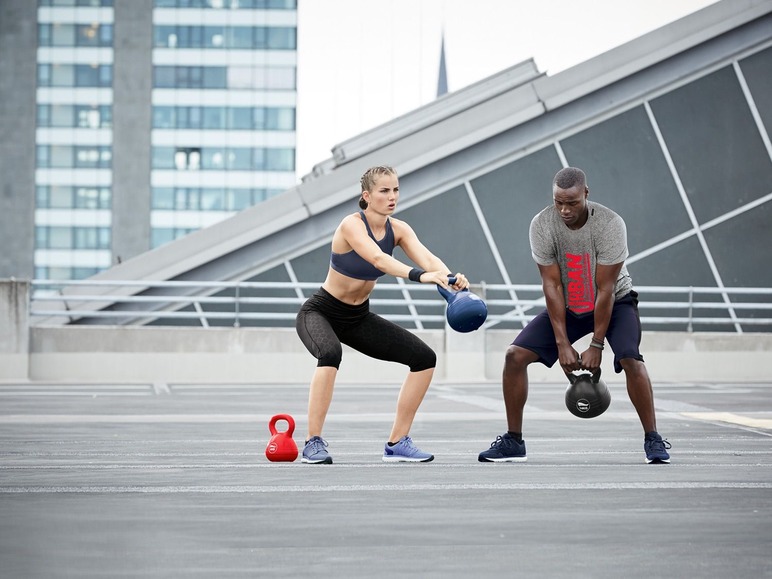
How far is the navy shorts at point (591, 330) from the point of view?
8055mm

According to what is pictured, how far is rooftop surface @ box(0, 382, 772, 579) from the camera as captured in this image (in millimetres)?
4820

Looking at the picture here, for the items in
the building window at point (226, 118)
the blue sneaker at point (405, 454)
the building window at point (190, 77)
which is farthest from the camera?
the building window at point (190, 77)

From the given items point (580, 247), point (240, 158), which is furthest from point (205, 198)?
point (580, 247)

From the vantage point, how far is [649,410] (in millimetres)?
8188

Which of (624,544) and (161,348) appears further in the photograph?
(161,348)

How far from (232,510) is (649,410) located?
3.12 meters

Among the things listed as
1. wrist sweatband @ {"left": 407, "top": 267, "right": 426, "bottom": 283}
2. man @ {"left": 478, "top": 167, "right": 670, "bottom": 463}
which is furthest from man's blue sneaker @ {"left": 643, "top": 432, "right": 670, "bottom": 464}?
wrist sweatband @ {"left": 407, "top": 267, "right": 426, "bottom": 283}

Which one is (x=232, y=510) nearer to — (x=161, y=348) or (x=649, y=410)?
(x=649, y=410)

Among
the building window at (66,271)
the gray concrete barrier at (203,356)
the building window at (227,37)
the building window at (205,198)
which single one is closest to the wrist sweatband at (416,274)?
the gray concrete barrier at (203,356)

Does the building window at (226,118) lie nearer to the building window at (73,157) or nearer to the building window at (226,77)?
the building window at (226,77)

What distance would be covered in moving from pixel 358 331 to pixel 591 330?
1.42 m

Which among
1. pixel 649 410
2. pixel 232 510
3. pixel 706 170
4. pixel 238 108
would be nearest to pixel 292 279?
pixel 706 170

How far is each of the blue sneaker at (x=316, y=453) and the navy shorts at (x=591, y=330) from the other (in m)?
1.33

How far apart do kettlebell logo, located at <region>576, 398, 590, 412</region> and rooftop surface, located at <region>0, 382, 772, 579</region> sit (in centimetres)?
33
